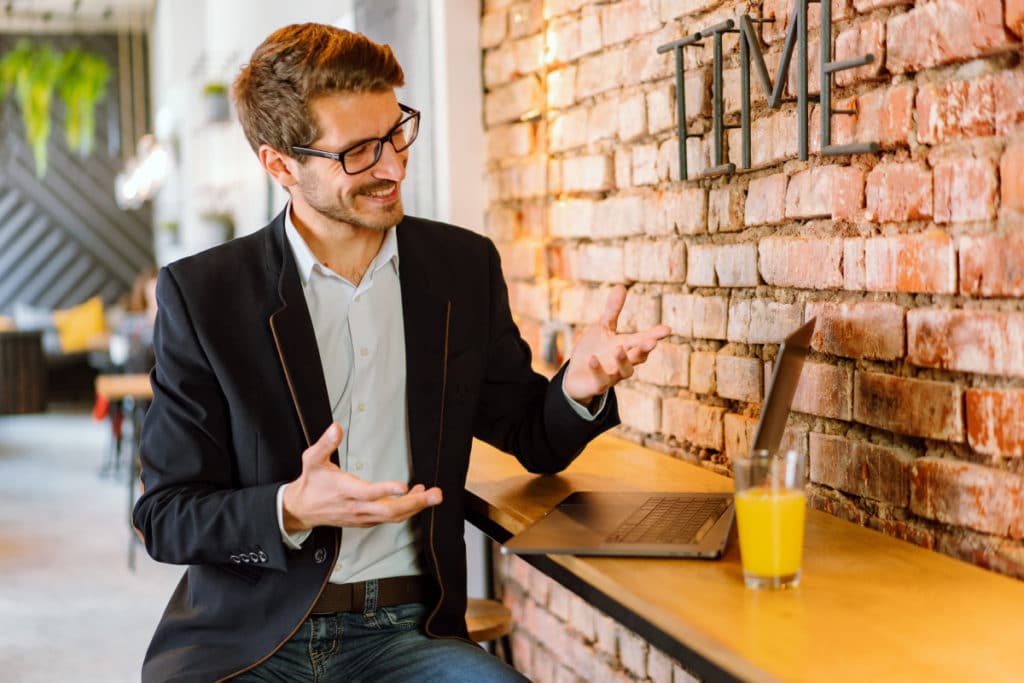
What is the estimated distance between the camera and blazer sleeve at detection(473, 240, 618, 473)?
1.83 metres

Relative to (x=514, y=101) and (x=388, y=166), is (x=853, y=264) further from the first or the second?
(x=514, y=101)

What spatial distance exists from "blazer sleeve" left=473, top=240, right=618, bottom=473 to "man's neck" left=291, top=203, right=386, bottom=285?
0.74ft

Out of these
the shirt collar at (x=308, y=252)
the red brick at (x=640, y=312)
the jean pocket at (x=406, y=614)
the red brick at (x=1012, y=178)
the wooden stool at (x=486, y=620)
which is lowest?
the wooden stool at (x=486, y=620)

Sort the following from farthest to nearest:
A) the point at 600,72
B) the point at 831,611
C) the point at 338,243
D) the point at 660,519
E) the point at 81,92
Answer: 1. the point at 81,92
2. the point at 600,72
3. the point at 338,243
4. the point at 660,519
5. the point at 831,611

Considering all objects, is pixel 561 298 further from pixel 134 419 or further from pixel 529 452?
pixel 134 419

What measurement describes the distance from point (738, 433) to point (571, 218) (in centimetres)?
78

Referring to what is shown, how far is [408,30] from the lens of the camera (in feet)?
10.4

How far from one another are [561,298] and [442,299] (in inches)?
31.0

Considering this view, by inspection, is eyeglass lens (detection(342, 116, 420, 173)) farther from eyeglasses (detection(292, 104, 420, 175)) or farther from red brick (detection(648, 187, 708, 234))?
red brick (detection(648, 187, 708, 234))

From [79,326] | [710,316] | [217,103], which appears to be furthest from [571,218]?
[79,326]

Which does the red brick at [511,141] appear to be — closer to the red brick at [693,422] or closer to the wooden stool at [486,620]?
the red brick at [693,422]

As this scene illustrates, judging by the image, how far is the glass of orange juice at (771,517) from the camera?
119 cm

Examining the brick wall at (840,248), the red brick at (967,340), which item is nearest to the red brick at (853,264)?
the brick wall at (840,248)

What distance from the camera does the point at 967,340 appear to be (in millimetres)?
1330
